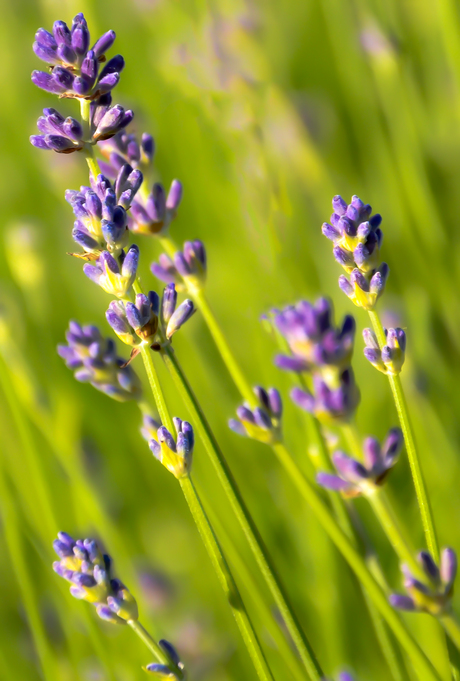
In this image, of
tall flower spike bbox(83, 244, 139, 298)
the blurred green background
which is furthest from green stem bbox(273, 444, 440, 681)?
the blurred green background

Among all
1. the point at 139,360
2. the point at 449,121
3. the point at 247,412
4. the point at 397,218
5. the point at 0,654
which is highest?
the point at 247,412

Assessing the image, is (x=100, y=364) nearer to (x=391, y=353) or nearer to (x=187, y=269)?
(x=187, y=269)

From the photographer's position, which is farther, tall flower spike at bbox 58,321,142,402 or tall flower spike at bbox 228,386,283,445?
tall flower spike at bbox 58,321,142,402

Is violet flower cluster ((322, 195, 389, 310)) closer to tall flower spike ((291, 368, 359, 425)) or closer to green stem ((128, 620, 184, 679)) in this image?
tall flower spike ((291, 368, 359, 425))

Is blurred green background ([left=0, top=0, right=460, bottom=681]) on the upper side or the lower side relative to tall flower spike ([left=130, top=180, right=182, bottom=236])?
lower

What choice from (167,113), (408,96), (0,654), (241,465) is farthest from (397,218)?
(0,654)

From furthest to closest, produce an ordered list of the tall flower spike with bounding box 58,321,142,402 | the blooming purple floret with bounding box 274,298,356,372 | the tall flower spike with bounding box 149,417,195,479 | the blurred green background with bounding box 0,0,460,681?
the blurred green background with bounding box 0,0,460,681
the tall flower spike with bounding box 58,321,142,402
the tall flower spike with bounding box 149,417,195,479
the blooming purple floret with bounding box 274,298,356,372

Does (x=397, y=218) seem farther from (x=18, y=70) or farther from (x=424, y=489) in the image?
(x=18, y=70)
